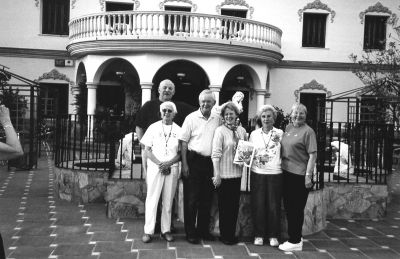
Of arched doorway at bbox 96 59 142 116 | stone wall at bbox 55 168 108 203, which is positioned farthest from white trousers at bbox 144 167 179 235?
arched doorway at bbox 96 59 142 116

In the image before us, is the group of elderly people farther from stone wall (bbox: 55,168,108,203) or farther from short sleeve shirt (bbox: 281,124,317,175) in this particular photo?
stone wall (bbox: 55,168,108,203)

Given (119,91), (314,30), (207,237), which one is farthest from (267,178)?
(314,30)

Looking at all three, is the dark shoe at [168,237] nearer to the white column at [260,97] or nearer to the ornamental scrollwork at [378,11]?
the white column at [260,97]

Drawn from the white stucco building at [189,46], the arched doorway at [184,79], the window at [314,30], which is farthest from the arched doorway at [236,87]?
the window at [314,30]

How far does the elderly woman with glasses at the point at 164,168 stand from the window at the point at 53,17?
50.1 feet

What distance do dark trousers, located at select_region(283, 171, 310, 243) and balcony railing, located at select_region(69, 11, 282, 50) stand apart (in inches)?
422

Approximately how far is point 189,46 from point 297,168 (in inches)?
425

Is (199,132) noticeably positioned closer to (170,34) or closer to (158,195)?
(158,195)

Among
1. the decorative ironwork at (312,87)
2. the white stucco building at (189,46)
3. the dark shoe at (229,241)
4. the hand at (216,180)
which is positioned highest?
the white stucco building at (189,46)

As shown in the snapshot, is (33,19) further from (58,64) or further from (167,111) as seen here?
(167,111)

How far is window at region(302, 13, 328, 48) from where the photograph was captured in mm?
20531

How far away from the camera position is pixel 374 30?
68.2 ft

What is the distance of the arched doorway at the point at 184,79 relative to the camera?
1845 cm

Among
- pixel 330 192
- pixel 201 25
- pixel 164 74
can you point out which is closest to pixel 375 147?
pixel 330 192
